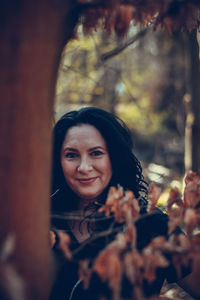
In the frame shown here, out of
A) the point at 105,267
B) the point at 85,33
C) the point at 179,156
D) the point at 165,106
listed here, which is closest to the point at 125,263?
the point at 105,267

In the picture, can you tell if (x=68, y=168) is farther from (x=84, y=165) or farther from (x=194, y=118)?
(x=194, y=118)

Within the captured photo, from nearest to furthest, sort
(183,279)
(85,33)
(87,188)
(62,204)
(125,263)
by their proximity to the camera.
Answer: (125,263) → (85,33) → (183,279) → (87,188) → (62,204)

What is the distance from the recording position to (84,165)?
78.4 inches

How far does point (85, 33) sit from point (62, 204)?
138 cm

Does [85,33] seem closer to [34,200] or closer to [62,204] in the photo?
[34,200]

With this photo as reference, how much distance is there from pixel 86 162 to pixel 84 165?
0.03 meters

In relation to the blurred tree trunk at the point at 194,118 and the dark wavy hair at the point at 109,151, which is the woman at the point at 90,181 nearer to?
the dark wavy hair at the point at 109,151

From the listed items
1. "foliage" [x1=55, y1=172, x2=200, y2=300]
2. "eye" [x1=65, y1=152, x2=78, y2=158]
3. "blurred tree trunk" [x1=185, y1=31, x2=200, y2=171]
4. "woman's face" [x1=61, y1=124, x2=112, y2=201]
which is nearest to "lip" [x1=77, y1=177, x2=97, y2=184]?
"woman's face" [x1=61, y1=124, x2=112, y2=201]

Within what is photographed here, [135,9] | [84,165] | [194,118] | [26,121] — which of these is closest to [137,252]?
[26,121]

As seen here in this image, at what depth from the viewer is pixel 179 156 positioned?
10.0 metres

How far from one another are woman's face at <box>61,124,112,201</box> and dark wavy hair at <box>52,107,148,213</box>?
0.10m

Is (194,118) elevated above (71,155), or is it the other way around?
(194,118)

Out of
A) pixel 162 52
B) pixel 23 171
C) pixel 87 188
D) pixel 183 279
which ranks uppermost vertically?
pixel 162 52

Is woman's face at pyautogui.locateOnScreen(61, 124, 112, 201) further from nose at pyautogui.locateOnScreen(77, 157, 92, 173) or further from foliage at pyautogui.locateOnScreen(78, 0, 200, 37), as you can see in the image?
foliage at pyautogui.locateOnScreen(78, 0, 200, 37)
